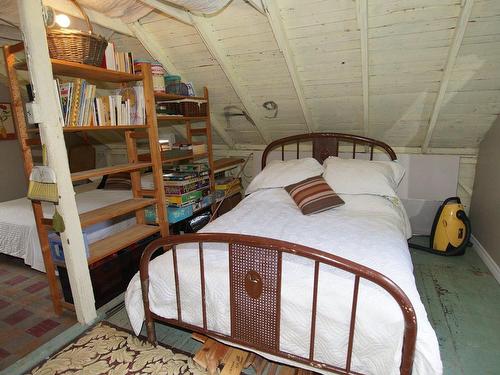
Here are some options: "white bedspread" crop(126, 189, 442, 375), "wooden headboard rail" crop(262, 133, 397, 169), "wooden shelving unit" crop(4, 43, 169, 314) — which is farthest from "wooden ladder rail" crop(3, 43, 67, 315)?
"wooden headboard rail" crop(262, 133, 397, 169)

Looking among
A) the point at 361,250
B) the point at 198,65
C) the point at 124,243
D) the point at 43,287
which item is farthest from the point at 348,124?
the point at 43,287

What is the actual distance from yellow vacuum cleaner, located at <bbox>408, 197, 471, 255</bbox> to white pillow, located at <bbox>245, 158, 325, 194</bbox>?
1.14 m

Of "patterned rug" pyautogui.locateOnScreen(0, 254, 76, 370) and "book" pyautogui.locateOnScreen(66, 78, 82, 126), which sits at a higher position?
"book" pyautogui.locateOnScreen(66, 78, 82, 126)

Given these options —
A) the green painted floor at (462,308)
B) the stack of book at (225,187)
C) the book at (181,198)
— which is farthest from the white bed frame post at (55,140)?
the green painted floor at (462,308)

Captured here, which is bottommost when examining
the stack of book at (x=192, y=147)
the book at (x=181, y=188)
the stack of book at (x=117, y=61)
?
the book at (x=181, y=188)

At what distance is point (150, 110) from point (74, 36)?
0.66 m

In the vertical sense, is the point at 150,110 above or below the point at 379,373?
above

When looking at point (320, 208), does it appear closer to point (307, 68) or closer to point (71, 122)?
point (307, 68)

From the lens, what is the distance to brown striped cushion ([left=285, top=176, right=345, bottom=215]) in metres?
2.21

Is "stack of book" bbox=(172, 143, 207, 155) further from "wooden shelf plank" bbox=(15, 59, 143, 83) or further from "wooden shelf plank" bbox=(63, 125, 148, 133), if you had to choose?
"wooden shelf plank" bbox=(15, 59, 143, 83)

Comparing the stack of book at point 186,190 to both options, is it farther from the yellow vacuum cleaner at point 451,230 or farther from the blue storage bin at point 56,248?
the yellow vacuum cleaner at point 451,230

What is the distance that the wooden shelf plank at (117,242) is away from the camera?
1946 millimetres

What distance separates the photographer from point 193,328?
1.49 m

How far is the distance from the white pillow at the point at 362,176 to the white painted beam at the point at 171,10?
159 centimetres
